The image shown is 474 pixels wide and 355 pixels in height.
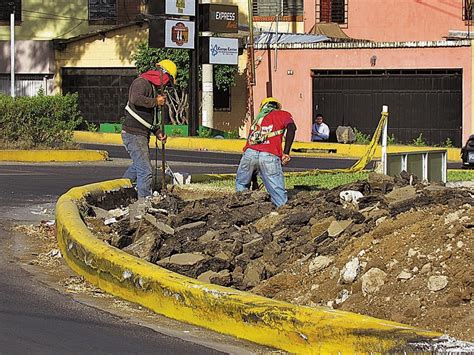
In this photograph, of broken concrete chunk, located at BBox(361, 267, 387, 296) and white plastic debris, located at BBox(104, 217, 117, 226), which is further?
white plastic debris, located at BBox(104, 217, 117, 226)

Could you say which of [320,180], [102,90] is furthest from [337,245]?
[102,90]

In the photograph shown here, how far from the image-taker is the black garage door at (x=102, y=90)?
43.3m

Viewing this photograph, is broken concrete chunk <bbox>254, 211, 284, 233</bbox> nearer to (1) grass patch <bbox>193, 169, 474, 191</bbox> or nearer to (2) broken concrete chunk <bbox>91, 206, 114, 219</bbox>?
(2) broken concrete chunk <bbox>91, 206, 114, 219</bbox>

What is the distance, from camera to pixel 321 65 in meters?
38.6

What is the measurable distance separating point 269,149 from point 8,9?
120ft

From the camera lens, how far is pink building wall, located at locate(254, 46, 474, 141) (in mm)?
35812

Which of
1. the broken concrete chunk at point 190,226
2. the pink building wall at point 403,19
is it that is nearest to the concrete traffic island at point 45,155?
the broken concrete chunk at point 190,226

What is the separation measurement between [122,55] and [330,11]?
7.81 metres

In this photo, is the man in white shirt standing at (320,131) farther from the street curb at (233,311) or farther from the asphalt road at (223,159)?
the street curb at (233,311)

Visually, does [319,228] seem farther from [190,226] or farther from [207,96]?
[207,96]

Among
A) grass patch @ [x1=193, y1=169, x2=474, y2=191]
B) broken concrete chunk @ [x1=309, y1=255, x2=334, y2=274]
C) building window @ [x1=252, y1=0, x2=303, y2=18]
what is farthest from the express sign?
broken concrete chunk @ [x1=309, y1=255, x2=334, y2=274]

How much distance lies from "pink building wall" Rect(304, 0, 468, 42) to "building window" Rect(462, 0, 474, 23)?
0.38 feet

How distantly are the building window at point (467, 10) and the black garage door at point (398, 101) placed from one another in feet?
17.9

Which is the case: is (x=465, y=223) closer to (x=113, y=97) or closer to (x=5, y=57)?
(x=113, y=97)
